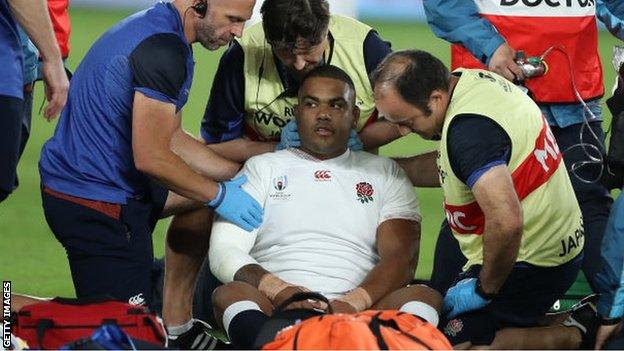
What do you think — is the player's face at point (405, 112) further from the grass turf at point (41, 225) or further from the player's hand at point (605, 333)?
the grass turf at point (41, 225)

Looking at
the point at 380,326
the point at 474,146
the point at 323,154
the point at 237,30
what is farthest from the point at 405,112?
the point at 380,326

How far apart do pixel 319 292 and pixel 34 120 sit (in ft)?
19.8

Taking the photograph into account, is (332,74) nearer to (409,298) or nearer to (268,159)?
(268,159)

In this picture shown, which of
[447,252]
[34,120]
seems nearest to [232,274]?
[447,252]

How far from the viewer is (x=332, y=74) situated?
5.82 m

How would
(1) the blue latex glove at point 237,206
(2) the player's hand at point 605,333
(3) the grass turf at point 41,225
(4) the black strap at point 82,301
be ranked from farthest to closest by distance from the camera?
(3) the grass turf at point 41,225
(1) the blue latex glove at point 237,206
(2) the player's hand at point 605,333
(4) the black strap at point 82,301

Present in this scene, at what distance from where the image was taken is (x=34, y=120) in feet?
36.4

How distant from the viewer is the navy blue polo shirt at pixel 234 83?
19.8 ft

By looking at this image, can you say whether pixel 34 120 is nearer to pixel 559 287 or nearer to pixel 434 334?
pixel 559 287

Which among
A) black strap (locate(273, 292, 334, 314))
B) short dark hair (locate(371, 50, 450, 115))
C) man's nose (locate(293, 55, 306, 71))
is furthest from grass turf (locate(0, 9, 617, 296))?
short dark hair (locate(371, 50, 450, 115))

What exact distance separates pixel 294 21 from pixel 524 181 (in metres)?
1.08

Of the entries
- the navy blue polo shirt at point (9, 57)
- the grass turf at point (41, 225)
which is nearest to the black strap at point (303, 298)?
the navy blue polo shirt at point (9, 57)

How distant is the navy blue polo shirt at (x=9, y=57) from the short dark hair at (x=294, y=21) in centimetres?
95

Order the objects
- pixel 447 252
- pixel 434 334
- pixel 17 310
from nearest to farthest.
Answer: pixel 434 334 < pixel 17 310 < pixel 447 252
